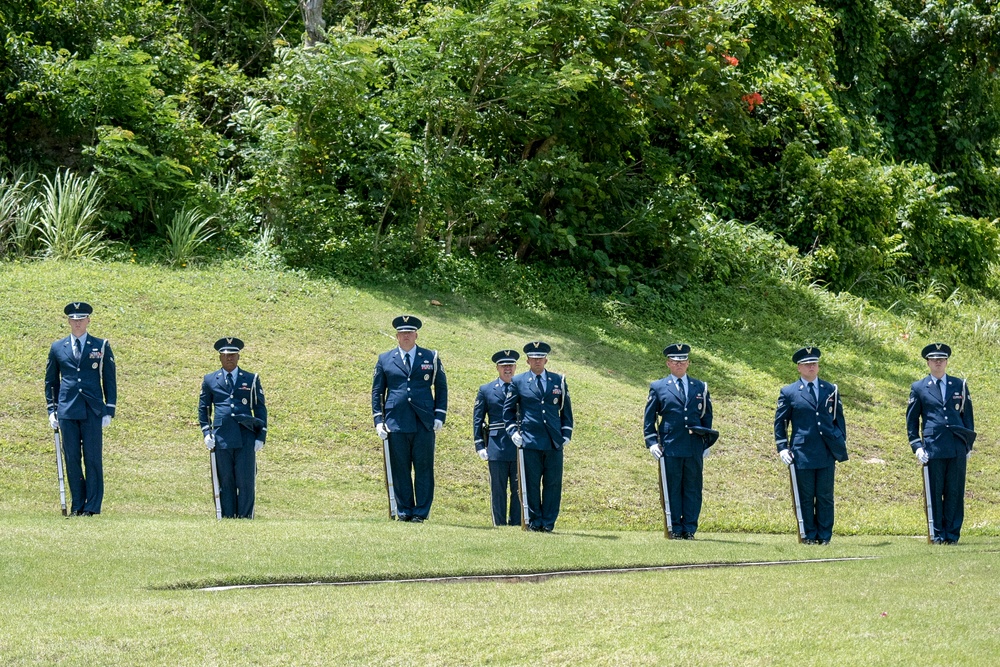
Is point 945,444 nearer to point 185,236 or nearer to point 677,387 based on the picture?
point 677,387

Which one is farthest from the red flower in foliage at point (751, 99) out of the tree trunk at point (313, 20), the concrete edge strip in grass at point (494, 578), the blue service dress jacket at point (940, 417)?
the concrete edge strip in grass at point (494, 578)

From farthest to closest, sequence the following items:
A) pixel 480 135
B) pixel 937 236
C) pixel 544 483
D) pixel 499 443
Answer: pixel 937 236
pixel 480 135
pixel 499 443
pixel 544 483

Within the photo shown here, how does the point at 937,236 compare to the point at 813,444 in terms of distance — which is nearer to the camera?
the point at 813,444

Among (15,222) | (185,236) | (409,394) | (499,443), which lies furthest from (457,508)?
(15,222)

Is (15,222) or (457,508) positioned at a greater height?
(15,222)

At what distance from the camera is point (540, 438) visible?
11.6 metres

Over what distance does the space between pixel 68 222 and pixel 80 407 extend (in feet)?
30.3

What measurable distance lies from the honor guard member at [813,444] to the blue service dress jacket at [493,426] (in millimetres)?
2493

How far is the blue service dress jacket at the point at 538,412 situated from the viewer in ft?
38.1

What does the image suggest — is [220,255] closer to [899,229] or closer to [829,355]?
[829,355]

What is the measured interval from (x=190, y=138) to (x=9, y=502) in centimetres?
1044

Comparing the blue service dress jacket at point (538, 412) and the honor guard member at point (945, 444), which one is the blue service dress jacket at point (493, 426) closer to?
the blue service dress jacket at point (538, 412)

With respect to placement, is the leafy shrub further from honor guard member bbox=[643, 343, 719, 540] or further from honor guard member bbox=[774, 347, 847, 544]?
honor guard member bbox=[643, 343, 719, 540]

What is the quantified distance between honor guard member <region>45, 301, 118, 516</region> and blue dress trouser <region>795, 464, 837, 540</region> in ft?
20.4
